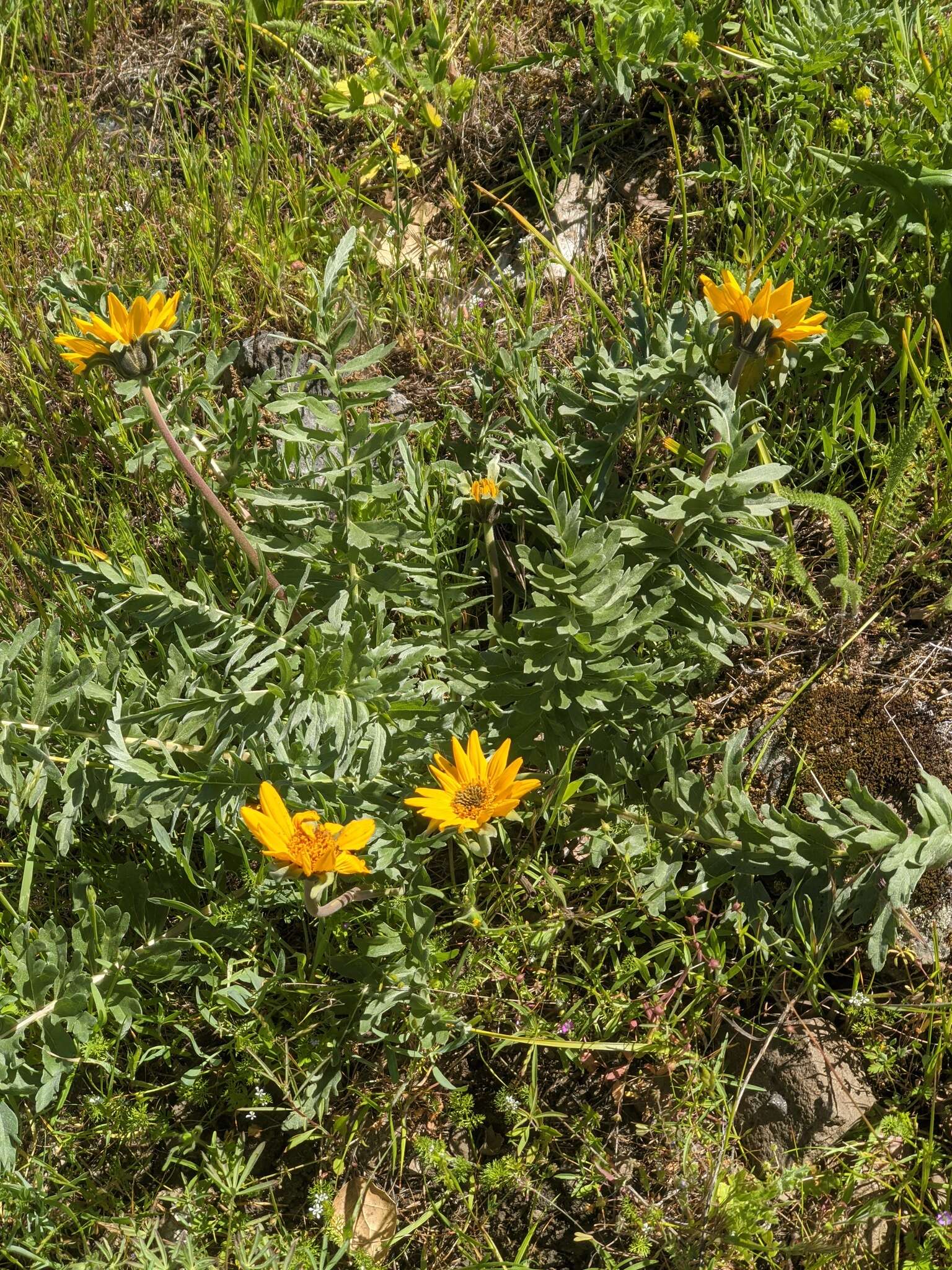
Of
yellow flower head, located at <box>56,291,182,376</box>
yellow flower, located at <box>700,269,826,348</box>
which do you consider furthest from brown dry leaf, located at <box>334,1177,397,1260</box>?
yellow flower, located at <box>700,269,826,348</box>

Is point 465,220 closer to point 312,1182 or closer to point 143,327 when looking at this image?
point 143,327

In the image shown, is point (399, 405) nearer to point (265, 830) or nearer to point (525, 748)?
point (525, 748)

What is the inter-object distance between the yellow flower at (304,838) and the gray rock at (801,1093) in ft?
3.49

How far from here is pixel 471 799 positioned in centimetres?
210

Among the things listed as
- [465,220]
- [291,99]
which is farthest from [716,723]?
[291,99]

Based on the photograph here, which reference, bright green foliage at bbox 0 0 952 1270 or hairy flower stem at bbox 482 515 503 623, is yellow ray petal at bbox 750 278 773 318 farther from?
hairy flower stem at bbox 482 515 503 623

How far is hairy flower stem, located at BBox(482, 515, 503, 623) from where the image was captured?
2.69m

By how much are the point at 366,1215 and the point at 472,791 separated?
1018 mm

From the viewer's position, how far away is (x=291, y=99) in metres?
3.82

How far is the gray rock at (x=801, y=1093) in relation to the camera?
2.29 m

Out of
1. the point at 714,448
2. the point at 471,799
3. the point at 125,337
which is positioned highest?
the point at 125,337

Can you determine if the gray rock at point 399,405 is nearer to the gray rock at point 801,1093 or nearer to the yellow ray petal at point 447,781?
the yellow ray petal at point 447,781

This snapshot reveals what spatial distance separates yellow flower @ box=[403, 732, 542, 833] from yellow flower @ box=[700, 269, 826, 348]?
1.03 meters

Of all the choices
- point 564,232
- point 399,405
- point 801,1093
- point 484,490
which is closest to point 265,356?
point 399,405
